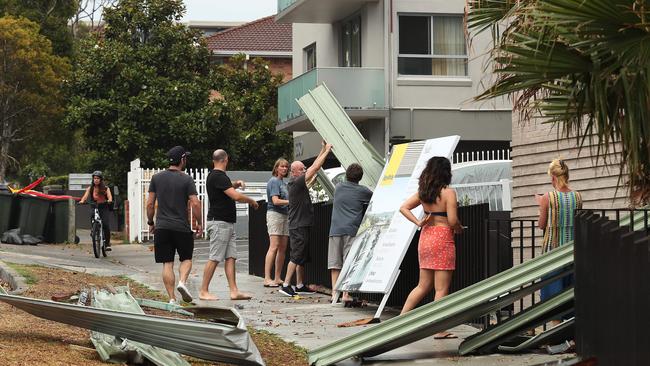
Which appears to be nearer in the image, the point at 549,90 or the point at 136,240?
the point at 549,90

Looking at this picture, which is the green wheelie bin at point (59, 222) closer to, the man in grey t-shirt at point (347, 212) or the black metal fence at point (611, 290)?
the man in grey t-shirt at point (347, 212)

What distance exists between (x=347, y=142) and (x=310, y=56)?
21.4 m

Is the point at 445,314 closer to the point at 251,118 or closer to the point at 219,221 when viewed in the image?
the point at 219,221

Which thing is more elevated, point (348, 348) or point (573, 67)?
point (573, 67)

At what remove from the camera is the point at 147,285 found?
17.4 metres

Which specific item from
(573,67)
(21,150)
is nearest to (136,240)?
(573,67)

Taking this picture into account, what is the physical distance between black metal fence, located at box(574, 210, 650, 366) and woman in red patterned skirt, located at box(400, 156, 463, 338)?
213 centimetres

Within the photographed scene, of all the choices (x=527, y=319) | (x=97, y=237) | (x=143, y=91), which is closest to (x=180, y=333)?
(x=527, y=319)

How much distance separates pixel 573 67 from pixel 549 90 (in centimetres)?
123

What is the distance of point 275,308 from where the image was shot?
14.6 m

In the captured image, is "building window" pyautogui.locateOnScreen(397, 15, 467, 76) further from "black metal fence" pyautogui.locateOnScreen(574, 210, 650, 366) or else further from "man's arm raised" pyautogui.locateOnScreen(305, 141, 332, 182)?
"black metal fence" pyautogui.locateOnScreen(574, 210, 650, 366)

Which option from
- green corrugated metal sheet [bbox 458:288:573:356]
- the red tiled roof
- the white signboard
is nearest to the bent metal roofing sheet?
green corrugated metal sheet [bbox 458:288:573:356]

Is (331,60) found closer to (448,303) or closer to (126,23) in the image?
(126,23)

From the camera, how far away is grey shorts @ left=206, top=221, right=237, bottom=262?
1503 centimetres
